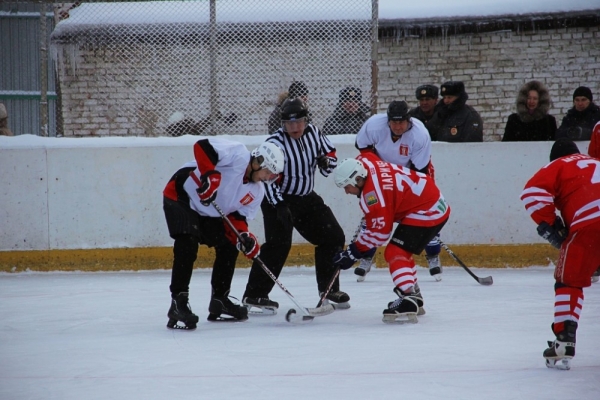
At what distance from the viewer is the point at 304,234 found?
17.4 ft

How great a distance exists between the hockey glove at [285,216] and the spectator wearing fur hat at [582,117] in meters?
2.85

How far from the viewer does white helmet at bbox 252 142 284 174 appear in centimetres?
444

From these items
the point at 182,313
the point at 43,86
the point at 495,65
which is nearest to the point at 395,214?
the point at 182,313

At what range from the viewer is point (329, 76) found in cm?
705

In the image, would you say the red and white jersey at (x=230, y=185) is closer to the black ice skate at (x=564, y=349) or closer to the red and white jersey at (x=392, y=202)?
the red and white jersey at (x=392, y=202)

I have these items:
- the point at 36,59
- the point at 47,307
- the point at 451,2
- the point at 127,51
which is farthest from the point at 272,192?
the point at 36,59

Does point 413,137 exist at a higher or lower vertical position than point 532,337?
higher

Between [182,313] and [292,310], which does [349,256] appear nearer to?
[292,310]

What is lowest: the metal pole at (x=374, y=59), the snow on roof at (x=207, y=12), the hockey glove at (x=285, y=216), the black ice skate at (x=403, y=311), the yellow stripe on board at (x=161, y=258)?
the yellow stripe on board at (x=161, y=258)

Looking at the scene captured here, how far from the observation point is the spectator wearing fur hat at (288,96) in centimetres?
689

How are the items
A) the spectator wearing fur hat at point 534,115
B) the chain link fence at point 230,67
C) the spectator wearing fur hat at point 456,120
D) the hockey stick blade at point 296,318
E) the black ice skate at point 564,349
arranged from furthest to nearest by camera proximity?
the spectator wearing fur hat at point 534,115 < the spectator wearing fur hat at point 456,120 < the chain link fence at point 230,67 < the hockey stick blade at point 296,318 < the black ice skate at point 564,349

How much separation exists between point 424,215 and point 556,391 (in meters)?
1.67

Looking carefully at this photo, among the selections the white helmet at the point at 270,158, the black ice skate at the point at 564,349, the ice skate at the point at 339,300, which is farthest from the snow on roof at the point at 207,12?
the black ice skate at the point at 564,349

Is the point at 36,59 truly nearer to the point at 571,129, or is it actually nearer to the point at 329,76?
the point at 329,76
